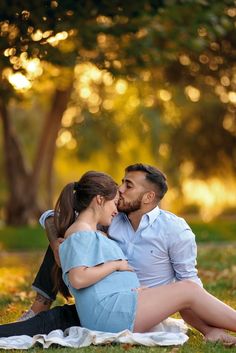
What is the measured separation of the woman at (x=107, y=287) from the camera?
6.53 m

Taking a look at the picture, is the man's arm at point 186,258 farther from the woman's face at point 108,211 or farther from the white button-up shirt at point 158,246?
the woman's face at point 108,211

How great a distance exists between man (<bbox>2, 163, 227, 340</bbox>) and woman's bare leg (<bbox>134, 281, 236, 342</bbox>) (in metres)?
0.22

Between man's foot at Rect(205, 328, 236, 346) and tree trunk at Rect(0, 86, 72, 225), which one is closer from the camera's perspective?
man's foot at Rect(205, 328, 236, 346)

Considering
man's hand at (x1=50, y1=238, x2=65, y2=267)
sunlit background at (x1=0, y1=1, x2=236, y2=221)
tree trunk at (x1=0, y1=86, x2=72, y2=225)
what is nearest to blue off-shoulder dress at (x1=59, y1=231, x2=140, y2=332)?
man's hand at (x1=50, y1=238, x2=65, y2=267)

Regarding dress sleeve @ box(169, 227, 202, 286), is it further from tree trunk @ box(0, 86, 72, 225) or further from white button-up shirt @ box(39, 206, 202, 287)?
tree trunk @ box(0, 86, 72, 225)

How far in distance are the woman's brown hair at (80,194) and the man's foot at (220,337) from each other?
1287 mm

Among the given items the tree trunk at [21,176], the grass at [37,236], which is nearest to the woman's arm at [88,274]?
the grass at [37,236]

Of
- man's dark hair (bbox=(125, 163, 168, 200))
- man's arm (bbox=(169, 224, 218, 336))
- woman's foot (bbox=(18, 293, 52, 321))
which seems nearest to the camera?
man's arm (bbox=(169, 224, 218, 336))

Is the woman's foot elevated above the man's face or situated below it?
below

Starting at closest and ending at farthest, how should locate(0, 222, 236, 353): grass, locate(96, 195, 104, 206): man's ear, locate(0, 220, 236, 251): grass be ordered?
1. locate(0, 222, 236, 353): grass
2. locate(96, 195, 104, 206): man's ear
3. locate(0, 220, 236, 251): grass

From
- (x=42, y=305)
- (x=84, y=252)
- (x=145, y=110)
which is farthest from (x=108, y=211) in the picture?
(x=145, y=110)

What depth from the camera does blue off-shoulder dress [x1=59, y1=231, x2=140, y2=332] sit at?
653 centimetres

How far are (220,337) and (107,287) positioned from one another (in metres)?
0.95

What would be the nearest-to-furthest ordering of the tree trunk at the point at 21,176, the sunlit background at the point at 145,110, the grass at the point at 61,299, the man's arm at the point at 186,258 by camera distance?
the grass at the point at 61,299, the man's arm at the point at 186,258, the sunlit background at the point at 145,110, the tree trunk at the point at 21,176
